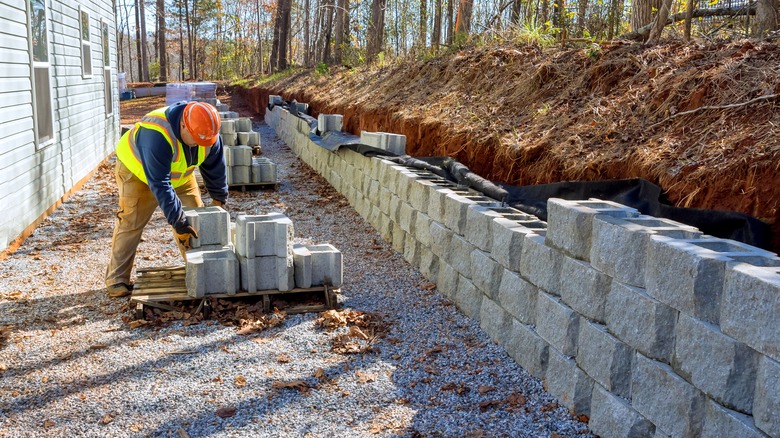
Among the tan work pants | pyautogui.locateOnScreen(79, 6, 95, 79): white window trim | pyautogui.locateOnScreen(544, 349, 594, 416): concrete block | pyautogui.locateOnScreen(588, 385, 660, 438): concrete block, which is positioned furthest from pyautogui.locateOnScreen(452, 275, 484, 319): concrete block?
pyautogui.locateOnScreen(79, 6, 95, 79): white window trim

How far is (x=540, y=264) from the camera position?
14.1 ft

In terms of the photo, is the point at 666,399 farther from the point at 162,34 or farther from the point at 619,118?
the point at 162,34

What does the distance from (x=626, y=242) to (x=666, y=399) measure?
75 centimetres

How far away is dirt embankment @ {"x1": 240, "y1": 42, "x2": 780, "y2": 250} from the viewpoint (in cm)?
466

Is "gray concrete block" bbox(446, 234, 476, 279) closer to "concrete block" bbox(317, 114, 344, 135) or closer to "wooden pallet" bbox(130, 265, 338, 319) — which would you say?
"wooden pallet" bbox(130, 265, 338, 319)

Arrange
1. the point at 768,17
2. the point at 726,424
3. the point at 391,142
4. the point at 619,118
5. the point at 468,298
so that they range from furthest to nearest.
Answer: the point at 391,142 → the point at 768,17 → the point at 619,118 → the point at 468,298 → the point at 726,424

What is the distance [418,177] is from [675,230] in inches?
148

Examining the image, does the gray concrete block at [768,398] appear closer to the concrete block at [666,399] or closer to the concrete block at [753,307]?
the concrete block at [753,307]

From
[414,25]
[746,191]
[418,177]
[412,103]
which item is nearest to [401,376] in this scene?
[746,191]

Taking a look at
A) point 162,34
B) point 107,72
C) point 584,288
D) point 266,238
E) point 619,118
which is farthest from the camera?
point 162,34

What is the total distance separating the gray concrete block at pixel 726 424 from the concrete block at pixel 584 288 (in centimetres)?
88

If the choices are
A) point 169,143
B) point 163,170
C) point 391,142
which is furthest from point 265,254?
point 391,142

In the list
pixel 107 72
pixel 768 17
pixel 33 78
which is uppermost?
pixel 768 17

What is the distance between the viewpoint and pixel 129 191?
19.7 ft
